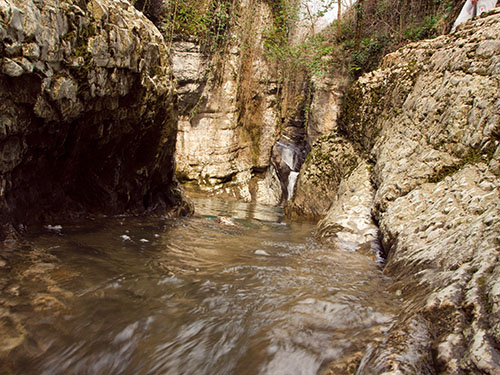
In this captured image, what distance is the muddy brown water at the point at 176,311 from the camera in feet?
4.83

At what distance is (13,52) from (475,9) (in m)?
7.65

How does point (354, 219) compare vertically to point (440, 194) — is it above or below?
below

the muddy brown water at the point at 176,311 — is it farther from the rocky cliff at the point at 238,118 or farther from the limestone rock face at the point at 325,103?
the limestone rock face at the point at 325,103

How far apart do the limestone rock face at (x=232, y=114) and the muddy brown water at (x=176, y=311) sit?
1189cm

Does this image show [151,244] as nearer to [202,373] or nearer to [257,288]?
[257,288]

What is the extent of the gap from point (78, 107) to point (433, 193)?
12.6ft

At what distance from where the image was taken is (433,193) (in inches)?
129

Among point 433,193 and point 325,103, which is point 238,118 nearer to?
point 325,103

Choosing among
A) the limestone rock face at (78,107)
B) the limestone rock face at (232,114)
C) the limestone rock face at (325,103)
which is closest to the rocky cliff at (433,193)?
the limestone rock face at (78,107)

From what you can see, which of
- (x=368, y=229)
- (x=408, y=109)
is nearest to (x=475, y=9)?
(x=408, y=109)

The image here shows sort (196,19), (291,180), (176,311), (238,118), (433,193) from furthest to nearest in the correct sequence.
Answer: (238,118), (291,180), (196,19), (433,193), (176,311)

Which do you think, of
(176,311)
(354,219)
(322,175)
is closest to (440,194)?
(354,219)

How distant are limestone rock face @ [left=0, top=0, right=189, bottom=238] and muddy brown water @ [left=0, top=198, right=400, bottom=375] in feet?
2.50

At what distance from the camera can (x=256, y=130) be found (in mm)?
16094
